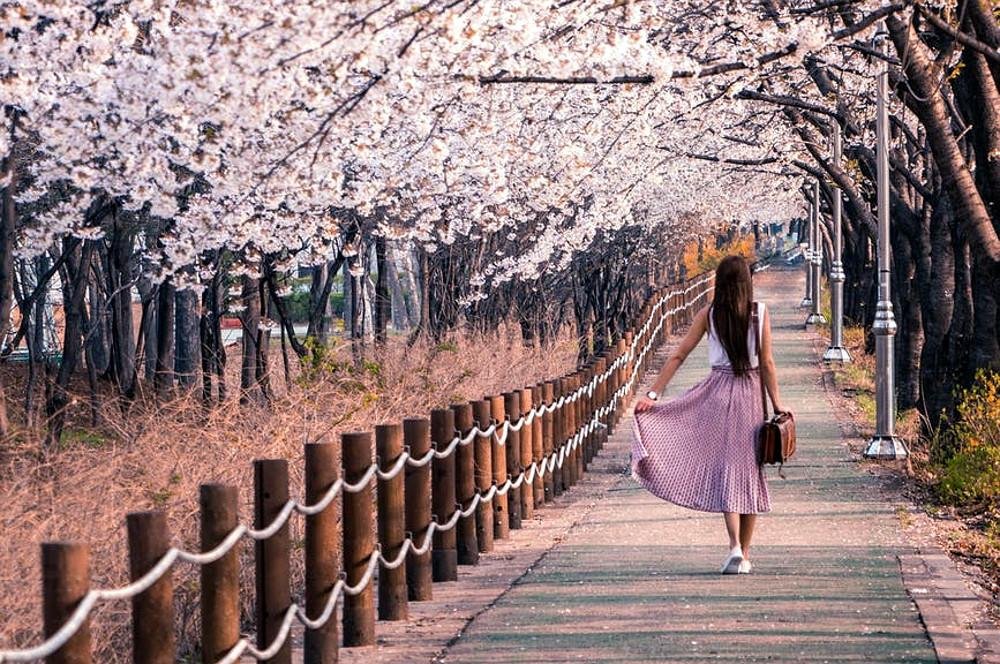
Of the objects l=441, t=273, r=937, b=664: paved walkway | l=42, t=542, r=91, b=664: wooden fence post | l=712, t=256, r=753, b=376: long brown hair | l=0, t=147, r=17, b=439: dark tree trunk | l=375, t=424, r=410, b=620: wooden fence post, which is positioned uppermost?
l=0, t=147, r=17, b=439: dark tree trunk

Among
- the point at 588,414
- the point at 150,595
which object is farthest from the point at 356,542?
the point at 588,414

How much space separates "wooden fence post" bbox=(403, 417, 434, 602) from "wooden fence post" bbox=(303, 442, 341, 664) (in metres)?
1.84

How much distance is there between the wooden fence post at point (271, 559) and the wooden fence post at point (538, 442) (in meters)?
7.26

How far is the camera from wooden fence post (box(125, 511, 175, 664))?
5.71 metres

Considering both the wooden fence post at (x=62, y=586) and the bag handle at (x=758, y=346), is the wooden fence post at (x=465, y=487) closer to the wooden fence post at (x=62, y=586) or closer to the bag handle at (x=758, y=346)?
the bag handle at (x=758, y=346)

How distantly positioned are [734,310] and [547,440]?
5639 millimetres

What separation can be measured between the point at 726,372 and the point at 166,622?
17.2ft

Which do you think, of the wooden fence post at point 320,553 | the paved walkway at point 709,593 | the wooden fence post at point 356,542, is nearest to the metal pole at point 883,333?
the paved walkway at point 709,593

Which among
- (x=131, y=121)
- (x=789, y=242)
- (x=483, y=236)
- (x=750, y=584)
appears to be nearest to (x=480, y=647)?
(x=750, y=584)

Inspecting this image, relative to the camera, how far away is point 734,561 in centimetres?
1045

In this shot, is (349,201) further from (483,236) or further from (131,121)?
(483,236)

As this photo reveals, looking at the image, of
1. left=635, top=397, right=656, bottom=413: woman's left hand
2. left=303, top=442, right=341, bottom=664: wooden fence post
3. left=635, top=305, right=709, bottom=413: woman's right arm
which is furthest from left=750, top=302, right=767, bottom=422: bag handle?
left=303, top=442, right=341, bottom=664: wooden fence post

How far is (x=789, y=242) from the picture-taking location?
4301 inches

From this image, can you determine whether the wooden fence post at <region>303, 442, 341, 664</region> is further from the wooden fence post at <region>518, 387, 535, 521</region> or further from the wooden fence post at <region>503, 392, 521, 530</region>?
the wooden fence post at <region>518, 387, 535, 521</region>
